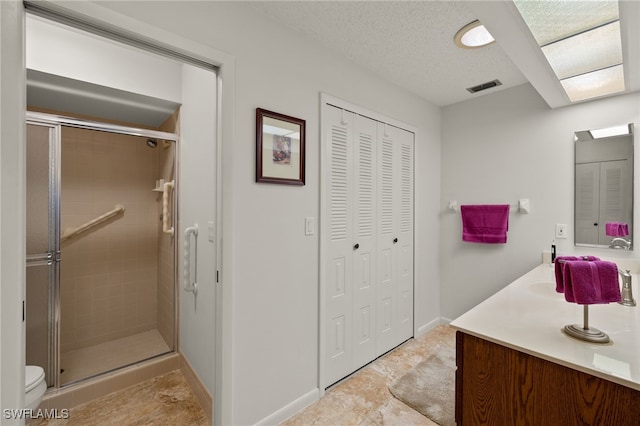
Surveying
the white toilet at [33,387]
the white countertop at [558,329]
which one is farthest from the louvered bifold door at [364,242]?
the white toilet at [33,387]

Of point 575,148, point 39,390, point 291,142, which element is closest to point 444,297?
point 575,148

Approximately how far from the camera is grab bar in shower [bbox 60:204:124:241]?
250cm

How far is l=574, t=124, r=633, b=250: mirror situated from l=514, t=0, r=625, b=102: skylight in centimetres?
39

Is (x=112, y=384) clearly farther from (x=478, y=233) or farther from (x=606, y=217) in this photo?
(x=606, y=217)

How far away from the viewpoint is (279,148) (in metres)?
1.61

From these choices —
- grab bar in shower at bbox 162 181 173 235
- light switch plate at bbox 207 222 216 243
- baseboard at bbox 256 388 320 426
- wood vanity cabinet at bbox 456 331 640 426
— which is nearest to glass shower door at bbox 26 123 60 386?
grab bar in shower at bbox 162 181 173 235

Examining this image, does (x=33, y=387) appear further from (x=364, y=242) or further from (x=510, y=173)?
(x=510, y=173)

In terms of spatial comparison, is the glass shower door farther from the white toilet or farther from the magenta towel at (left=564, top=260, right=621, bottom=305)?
the magenta towel at (left=564, top=260, right=621, bottom=305)

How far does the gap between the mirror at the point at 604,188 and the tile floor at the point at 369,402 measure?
5.39ft

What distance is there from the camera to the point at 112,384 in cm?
198

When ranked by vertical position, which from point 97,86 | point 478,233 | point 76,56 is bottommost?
point 478,233

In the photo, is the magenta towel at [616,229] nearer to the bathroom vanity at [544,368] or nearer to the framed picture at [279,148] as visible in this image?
the bathroom vanity at [544,368]

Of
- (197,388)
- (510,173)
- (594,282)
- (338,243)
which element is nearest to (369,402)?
(338,243)

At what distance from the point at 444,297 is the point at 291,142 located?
249 centimetres
